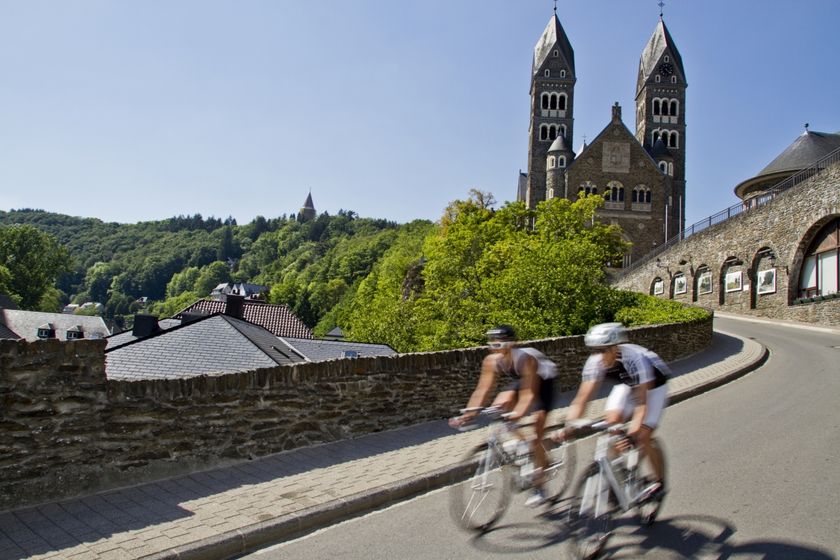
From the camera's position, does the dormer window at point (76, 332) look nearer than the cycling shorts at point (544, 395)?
No

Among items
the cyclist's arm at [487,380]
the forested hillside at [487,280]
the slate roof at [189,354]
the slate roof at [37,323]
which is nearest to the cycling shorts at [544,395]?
the cyclist's arm at [487,380]

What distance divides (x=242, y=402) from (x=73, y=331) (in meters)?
56.4

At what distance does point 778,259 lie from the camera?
1211 inches

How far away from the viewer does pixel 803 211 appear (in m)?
28.9

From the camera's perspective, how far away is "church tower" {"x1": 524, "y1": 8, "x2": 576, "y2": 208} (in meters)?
78.2

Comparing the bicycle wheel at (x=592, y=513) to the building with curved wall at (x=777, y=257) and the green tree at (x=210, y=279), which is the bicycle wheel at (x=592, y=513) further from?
the green tree at (x=210, y=279)

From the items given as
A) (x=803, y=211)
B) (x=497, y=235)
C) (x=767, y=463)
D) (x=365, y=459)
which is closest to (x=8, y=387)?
(x=365, y=459)

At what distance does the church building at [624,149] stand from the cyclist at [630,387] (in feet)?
198

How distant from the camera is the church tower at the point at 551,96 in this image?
78.2 metres

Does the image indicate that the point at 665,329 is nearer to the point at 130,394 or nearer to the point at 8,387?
the point at 130,394

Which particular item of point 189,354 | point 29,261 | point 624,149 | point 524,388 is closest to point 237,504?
point 524,388

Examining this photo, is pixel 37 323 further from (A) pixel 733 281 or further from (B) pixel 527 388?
(B) pixel 527 388

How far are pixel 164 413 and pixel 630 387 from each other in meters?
Answer: 5.12

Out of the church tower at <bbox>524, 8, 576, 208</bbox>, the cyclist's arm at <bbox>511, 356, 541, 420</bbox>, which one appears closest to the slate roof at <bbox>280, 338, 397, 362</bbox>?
the cyclist's arm at <bbox>511, 356, 541, 420</bbox>
